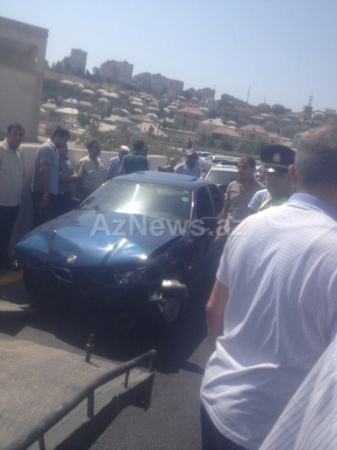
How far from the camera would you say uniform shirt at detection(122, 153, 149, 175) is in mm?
9703

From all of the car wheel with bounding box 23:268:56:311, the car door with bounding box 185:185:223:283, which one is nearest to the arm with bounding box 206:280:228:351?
the car wheel with bounding box 23:268:56:311

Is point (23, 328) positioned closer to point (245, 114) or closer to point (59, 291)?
point (59, 291)

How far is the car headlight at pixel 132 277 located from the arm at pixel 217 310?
2897 mm

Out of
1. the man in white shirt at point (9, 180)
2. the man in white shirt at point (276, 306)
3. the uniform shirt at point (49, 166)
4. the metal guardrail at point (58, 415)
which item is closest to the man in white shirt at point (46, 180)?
the uniform shirt at point (49, 166)

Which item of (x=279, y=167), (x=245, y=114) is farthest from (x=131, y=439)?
(x=245, y=114)

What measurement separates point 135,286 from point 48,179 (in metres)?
3.11

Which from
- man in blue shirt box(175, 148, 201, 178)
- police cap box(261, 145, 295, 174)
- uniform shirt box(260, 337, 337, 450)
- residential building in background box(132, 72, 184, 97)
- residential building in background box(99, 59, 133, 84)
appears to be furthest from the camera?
residential building in background box(132, 72, 184, 97)

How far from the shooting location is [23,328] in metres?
5.20

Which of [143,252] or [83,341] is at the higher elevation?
[143,252]

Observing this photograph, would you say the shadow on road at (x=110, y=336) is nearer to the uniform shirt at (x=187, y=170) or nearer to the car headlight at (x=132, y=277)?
the car headlight at (x=132, y=277)

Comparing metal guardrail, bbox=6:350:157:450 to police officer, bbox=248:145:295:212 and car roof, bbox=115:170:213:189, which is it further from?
car roof, bbox=115:170:213:189

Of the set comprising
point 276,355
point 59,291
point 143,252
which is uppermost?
point 276,355

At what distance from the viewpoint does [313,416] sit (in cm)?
128

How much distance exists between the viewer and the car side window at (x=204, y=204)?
675 centimetres
